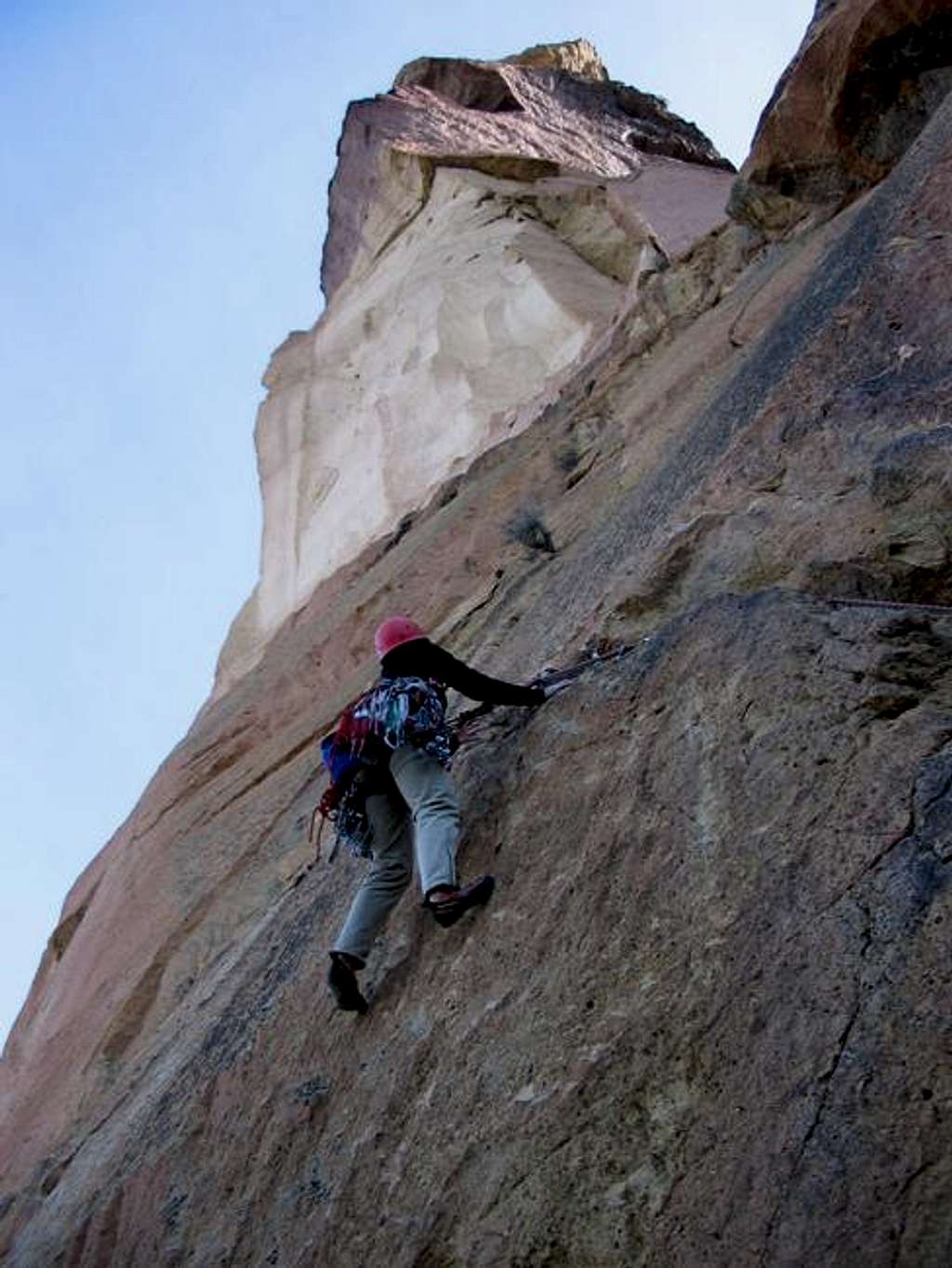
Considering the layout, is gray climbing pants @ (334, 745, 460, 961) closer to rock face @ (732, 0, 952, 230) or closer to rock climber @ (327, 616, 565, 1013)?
rock climber @ (327, 616, 565, 1013)

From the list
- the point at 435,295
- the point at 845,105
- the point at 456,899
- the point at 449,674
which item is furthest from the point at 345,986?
the point at 435,295

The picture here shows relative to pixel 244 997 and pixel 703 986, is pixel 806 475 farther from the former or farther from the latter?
pixel 244 997

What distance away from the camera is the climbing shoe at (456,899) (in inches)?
237

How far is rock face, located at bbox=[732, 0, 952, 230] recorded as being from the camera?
1086cm

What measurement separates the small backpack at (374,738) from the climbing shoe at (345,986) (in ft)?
2.02

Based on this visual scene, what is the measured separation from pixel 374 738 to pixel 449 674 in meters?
0.42

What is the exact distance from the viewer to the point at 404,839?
6801 mm

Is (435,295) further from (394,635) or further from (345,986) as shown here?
(345,986)

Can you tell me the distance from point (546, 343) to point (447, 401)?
1232mm

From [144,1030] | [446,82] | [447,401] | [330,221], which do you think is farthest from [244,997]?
[446,82]

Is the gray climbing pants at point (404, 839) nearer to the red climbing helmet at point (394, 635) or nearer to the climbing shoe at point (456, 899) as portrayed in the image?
the climbing shoe at point (456, 899)

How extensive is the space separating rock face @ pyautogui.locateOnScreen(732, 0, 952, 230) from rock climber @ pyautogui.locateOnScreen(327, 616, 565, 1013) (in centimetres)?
610

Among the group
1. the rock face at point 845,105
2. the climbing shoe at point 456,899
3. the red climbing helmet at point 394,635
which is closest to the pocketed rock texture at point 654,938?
the climbing shoe at point 456,899

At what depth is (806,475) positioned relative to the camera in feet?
23.6
